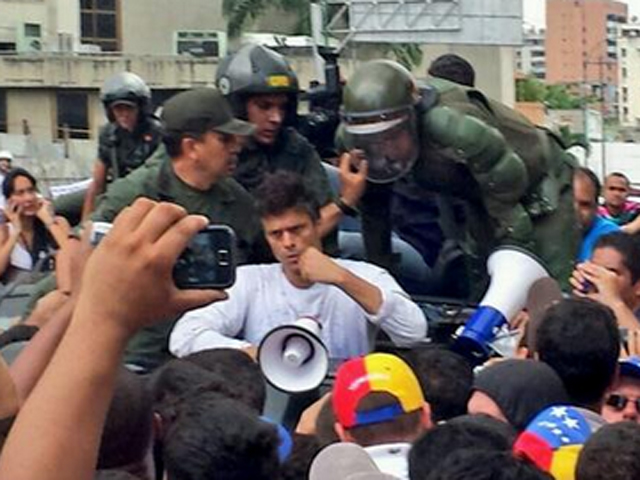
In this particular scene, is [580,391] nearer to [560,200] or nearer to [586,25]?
[560,200]

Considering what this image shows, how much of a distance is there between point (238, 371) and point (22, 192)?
4.69 meters

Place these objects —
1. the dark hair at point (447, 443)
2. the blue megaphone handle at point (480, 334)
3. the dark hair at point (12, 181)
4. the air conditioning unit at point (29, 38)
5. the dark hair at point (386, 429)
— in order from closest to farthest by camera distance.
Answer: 1. the dark hair at point (447, 443)
2. the dark hair at point (386, 429)
3. the blue megaphone handle at point (480, 334)
4. the dark hair at point (12, 181)
5. the air conditioning unit at point (29, 38)

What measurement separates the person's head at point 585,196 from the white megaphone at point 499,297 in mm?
1046

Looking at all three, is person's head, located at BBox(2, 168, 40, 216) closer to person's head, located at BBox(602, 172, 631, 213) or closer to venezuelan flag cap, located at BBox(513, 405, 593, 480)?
person's head, located at BBox(602, 172, 631, 213)

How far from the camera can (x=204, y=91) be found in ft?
21.6

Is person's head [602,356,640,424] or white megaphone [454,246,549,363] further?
white megaphone [454,246,549,363]

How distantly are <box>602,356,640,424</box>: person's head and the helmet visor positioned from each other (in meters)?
1.70

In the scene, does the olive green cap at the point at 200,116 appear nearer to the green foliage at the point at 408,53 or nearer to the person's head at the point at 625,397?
the person's head at the point at 625,397

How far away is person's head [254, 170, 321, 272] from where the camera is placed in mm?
6102

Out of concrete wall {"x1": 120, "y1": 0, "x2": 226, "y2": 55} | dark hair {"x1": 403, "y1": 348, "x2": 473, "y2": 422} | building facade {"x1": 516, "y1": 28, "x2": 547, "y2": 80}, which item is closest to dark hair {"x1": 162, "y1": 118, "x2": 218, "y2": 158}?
dark hair {"x1": 403, "y1": 348, "x2": 473, "y2": 422}

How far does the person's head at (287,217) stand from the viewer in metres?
6.10

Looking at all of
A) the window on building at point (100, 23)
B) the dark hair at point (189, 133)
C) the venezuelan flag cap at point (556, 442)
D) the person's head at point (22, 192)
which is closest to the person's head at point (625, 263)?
the dark hair at point (189, 133)

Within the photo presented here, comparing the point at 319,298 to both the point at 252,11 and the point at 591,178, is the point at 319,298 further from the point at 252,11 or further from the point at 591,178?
the point at 252,11

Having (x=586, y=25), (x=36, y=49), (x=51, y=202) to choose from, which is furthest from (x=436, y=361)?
(x=586, y=25)
